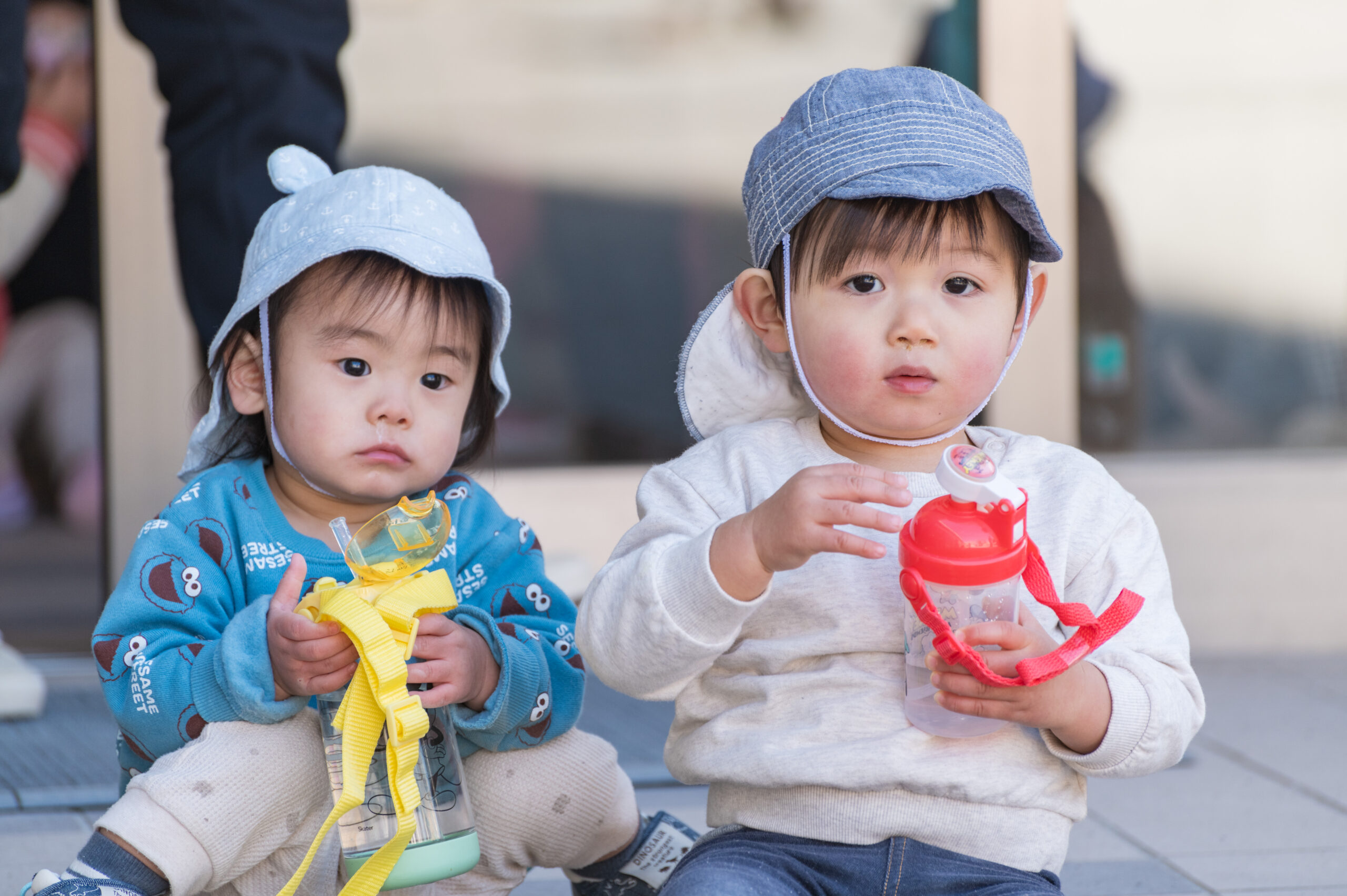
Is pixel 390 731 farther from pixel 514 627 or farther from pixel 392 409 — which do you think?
pixel 392 409

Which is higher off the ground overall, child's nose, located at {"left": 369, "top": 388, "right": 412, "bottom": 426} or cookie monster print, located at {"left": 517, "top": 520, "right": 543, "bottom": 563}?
child's nose, located at {"left": 369, "top": 388, "right": 412, "bottom": 426}

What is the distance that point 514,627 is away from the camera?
70.4 inches

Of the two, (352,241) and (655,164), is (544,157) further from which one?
(352,241)

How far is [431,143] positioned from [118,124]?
95 centimetres

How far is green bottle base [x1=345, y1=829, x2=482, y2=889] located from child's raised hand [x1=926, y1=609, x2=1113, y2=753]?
55 cm

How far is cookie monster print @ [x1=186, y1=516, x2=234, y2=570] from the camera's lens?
1.77 meters

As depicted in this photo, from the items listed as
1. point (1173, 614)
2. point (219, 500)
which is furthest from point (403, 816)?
point (1173, 614)

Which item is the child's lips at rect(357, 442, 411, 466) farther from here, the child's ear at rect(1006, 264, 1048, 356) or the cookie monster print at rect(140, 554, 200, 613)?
the child's ear at rect(1006, 264, 1048, 356)

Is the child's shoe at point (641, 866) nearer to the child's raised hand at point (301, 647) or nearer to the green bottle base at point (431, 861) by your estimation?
the green bottle base at point (431, 861)

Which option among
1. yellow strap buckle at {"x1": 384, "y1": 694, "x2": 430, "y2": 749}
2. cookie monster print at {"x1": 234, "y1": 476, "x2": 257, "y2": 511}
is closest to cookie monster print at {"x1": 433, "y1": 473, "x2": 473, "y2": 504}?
cookie monster print at {"x1": 234, "y1": 476, "x2": 257, "y2": 511}

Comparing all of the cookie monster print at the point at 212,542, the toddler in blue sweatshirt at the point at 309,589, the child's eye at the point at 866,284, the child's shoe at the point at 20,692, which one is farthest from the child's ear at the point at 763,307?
the child's shoe at the point at 20,692

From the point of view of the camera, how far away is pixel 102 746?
2.54 m

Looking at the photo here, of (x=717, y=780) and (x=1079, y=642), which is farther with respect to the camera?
(x=717, y=780)

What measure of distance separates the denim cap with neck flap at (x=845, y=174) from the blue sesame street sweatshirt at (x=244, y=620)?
34 cm
